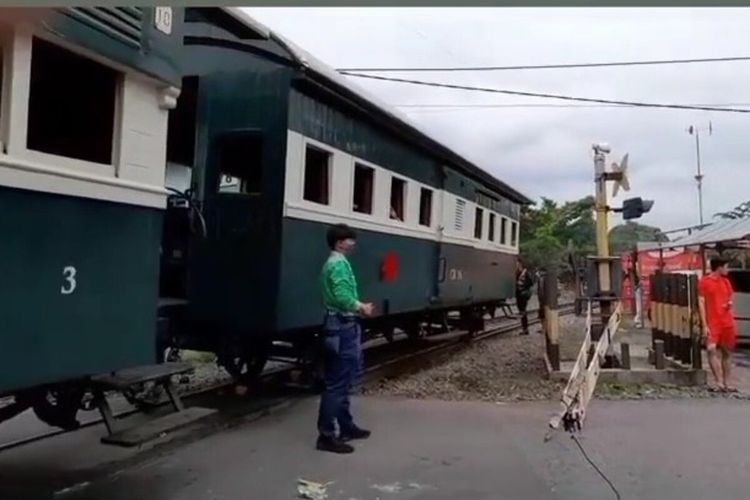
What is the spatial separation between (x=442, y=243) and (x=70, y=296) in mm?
7841

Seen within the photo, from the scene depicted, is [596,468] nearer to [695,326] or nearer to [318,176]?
[318,176]

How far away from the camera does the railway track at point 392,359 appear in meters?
6.38

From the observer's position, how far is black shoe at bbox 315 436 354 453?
6256 millimetres

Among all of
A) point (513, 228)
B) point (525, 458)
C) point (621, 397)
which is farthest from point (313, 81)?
point (513, 228)

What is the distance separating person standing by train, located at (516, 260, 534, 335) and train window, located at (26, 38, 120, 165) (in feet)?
48.4

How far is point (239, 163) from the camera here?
7.52 m

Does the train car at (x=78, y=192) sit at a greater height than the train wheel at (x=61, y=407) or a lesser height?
greater

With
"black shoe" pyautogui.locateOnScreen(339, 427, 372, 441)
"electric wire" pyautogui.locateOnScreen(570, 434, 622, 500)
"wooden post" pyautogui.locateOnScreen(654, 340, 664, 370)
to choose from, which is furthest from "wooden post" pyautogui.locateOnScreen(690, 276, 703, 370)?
"black shoe" pyautogui.locateOnScreen(339, 427, 372, 441)

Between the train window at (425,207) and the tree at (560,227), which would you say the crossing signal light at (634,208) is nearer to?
the train window at (425,207)

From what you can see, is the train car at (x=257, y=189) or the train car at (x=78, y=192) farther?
the train car at (x=257, y=189)

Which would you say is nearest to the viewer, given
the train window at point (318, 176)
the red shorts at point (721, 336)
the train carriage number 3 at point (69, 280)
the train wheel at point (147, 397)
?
the train carriage number 3 at point (69, 280)

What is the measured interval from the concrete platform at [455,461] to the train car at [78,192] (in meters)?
0.94

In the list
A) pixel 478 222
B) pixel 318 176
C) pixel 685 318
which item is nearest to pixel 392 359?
pixel 478 222

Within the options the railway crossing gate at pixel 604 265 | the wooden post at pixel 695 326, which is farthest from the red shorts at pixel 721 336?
the railway crossing gate at pixel 604 265
